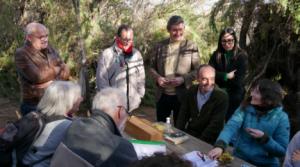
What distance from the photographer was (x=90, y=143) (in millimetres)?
2117

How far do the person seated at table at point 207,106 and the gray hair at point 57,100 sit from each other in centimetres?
140

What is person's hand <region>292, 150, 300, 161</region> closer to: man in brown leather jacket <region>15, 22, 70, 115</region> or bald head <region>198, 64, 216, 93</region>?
bald head <region>198, 64, 216, 93</region>

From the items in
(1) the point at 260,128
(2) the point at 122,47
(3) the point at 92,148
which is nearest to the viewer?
(3) the point at 92,148

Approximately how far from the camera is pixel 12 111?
7.41 meters

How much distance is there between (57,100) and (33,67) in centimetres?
136

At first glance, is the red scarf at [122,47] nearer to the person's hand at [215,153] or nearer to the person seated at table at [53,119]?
the person seated at table at [53,119]

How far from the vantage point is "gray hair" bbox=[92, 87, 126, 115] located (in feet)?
8.11

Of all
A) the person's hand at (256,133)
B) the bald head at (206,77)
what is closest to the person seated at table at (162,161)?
the person's hand at (256,133)

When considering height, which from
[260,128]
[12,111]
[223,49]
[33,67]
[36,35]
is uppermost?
[36,35]

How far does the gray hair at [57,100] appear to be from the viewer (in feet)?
8.67

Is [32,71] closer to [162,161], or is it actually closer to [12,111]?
[162,161]

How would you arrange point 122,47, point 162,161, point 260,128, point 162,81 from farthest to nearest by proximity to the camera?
point 162,81, point 122,47, point 260,128, point 162,161

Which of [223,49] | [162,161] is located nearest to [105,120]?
[162,161]

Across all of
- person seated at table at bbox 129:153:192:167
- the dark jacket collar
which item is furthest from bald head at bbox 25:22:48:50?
person seated at table at bbox 129:153:192:167
